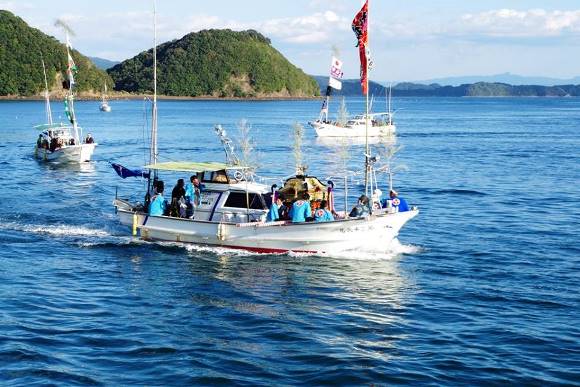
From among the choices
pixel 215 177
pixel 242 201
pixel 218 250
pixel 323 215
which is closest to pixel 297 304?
pixel 323 215

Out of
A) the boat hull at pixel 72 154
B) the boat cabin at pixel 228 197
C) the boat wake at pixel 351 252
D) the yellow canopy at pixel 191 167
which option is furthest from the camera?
the boat hull at pixel 72 154

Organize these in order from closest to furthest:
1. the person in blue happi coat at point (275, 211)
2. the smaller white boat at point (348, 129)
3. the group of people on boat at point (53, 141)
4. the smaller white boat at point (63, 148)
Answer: the person in blue happi coat at point (275, 211) → the smaller white boat at point (63, 148) → the group of people on boat at point (53, 141) → the smaller white boat at point (348, 129)

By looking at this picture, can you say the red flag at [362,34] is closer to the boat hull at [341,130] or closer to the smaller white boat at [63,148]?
the smaller white boat at [63,148]

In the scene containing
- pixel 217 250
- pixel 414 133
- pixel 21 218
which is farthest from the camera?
pixel 414 133

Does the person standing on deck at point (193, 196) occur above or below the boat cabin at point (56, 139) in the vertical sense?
below

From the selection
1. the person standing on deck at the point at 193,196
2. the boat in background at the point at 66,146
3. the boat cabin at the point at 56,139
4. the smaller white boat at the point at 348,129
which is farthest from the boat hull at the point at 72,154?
the smaller white boat at the point at 348,129

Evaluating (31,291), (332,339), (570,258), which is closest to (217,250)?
(31,291)

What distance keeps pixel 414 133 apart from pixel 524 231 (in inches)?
3173

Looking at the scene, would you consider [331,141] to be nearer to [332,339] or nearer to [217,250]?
[217,250]

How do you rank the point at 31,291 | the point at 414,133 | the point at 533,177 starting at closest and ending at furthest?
the point at 31,291
the point at 533,177
the point at 414,133

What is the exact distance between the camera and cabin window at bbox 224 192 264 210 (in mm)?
32062

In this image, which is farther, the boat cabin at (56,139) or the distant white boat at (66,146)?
the boat cabin at (56,139)

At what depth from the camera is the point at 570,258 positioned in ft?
102

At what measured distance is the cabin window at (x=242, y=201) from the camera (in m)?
32.1
